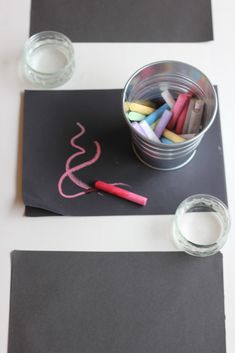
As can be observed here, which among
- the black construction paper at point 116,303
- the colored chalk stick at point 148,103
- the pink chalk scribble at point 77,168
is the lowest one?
the black construction paper at point 116,303

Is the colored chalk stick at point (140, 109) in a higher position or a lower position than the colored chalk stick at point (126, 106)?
higher

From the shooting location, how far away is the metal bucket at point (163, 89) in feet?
1.93

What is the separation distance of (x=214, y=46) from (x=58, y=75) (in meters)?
0.23

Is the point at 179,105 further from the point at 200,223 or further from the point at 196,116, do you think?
the point at 200,223

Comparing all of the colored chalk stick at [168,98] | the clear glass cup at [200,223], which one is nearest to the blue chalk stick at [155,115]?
the colored chalk stick at [168,98]

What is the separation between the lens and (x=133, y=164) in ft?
2.18

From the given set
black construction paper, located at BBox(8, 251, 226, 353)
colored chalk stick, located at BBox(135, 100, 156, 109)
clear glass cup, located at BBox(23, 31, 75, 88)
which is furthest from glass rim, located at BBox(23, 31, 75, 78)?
black construction paper, located at BBox(8, 251, 226, 353)

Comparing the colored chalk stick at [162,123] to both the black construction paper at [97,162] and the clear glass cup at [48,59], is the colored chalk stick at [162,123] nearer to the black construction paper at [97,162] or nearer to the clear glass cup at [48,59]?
the black construction paper at [97,162]

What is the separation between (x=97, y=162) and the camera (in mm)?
665

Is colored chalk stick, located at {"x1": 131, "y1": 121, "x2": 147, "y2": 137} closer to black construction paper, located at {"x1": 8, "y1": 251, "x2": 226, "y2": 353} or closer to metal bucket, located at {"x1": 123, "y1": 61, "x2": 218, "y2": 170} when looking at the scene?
metal bucket, located at {"x1": 123, "y1": 61, "x2": 218, "y2": 170}

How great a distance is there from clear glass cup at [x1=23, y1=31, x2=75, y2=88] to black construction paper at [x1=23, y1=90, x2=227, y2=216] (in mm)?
22

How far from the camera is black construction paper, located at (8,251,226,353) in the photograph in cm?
61

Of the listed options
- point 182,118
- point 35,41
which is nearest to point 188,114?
point 182,118

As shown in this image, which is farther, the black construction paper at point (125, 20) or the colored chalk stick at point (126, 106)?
the black construction paper at point (125, 20)
